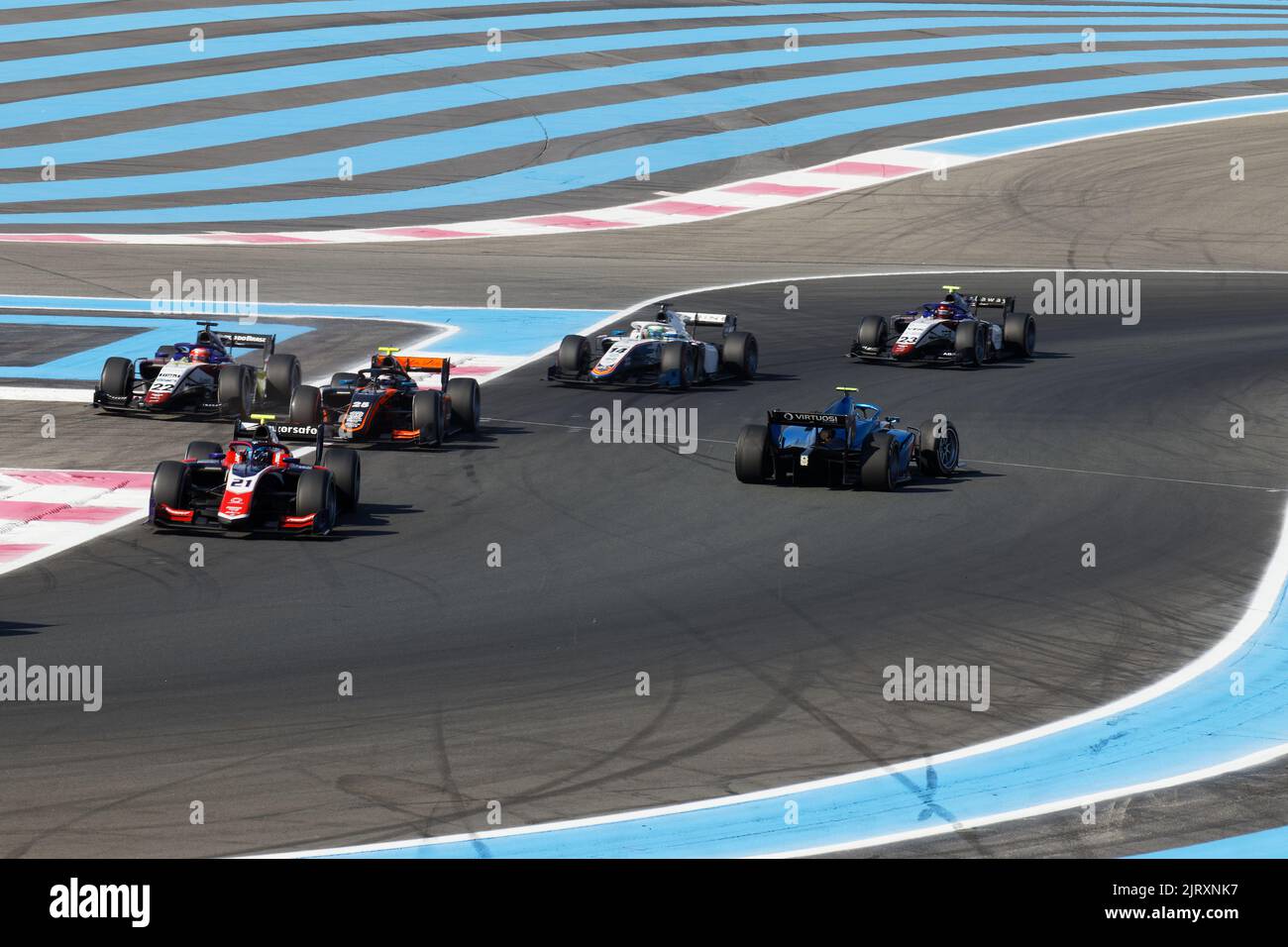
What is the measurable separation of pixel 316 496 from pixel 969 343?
1424 cm

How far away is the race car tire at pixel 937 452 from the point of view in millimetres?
21188

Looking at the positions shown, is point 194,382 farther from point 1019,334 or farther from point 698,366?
point 1019,334

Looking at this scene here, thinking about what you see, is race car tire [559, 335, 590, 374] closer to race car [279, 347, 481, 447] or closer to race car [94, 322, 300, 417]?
race car [279, 347, 481, 447]

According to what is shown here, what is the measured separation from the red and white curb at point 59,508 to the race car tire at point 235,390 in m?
2.91

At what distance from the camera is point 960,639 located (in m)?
14.6

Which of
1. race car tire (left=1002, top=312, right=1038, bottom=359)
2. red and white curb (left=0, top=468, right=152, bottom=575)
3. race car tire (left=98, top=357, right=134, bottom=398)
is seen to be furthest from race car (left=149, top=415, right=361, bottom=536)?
race car tire (left=1002, top=312, right=1038, bottom=359)

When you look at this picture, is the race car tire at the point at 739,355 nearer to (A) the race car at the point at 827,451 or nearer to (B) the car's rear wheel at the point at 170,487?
(A) the race car at the point at 827,451

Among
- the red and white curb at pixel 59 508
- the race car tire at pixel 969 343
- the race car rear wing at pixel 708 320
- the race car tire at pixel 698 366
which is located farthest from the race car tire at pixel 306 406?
the race car tire at pixel 969 343

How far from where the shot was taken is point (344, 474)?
19.1 metres

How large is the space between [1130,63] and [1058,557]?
42.9 meters

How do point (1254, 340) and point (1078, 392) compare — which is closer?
point (1078, 392)

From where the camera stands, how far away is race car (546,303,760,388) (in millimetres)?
26812
